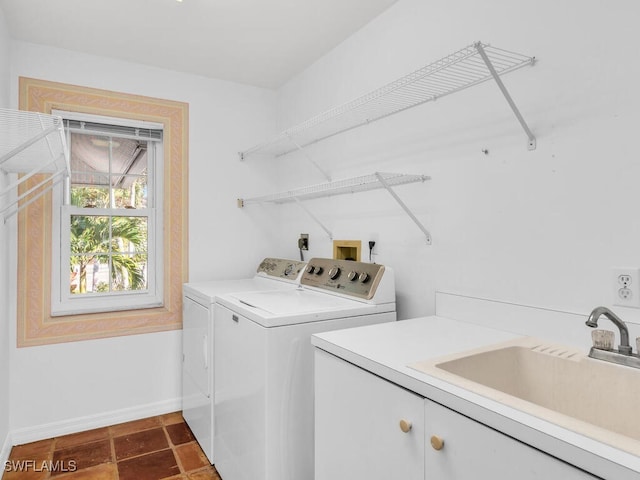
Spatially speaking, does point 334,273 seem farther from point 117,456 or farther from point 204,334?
point 117,456

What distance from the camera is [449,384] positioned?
1.00 meters

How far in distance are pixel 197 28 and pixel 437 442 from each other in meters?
2.49

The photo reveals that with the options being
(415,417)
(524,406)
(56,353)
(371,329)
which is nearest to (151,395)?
(56,353)

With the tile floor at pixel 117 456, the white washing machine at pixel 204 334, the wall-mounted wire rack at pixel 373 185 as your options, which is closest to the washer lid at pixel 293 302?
the white washing machine at pixel 204 334

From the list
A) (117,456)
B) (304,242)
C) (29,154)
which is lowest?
(117,456)

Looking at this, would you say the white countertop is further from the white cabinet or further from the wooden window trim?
the wooden window trim

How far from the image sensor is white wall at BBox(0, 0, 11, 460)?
2.26 m

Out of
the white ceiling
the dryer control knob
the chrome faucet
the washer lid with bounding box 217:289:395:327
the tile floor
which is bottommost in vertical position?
the tile floor

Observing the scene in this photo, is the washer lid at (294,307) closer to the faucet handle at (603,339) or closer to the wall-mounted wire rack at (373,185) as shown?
the wall-mounted wire rack at (373,185)

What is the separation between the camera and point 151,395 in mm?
2889

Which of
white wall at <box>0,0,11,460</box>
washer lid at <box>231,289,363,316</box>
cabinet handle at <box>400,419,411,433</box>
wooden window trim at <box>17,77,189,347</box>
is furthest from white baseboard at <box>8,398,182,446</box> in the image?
cabinet handle at <box>400,419,411,433</box>

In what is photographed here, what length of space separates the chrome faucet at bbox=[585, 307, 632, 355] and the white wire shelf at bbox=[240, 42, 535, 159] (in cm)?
66

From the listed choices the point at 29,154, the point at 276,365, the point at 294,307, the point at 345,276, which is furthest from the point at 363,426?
the point at 29,154

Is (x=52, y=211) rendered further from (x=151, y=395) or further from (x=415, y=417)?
(x=415, y=417)
